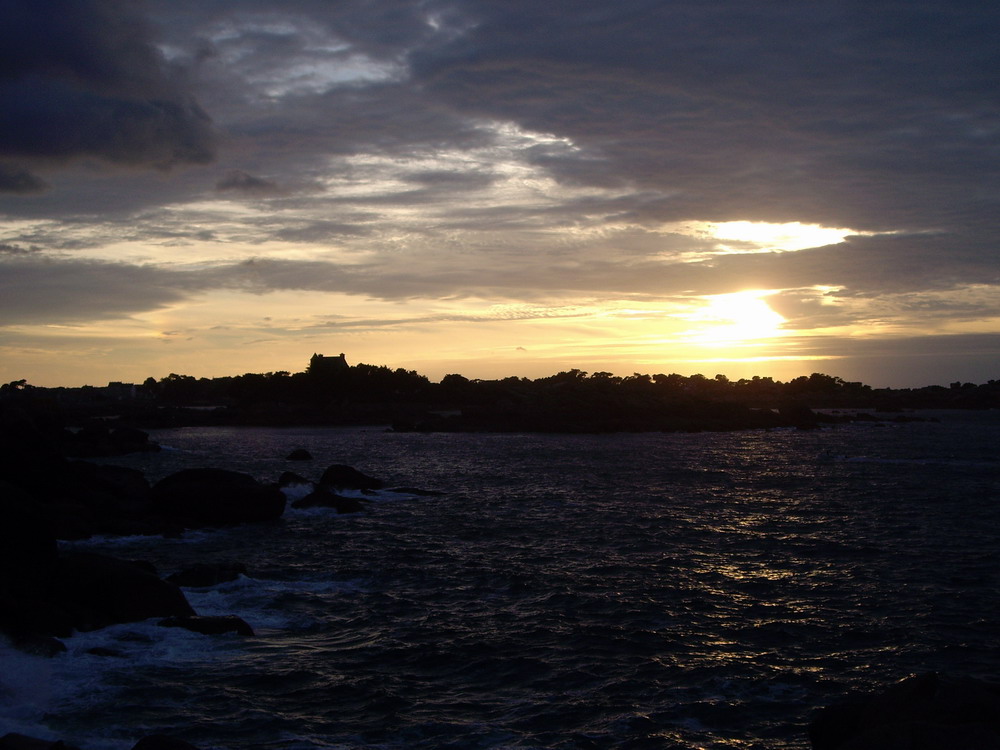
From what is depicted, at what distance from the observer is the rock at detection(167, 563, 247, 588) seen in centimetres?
2277

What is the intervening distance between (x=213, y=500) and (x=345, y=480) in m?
10.7

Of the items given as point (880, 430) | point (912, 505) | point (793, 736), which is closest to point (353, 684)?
point (793, 736)

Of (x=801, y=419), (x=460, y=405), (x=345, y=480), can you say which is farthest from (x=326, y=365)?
(x=345, y=480)

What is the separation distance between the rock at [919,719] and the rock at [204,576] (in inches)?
670

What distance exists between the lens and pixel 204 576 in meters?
23.0

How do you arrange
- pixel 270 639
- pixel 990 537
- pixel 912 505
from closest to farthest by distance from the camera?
pixel 270 639, pixel 990 537, pixel 912 505

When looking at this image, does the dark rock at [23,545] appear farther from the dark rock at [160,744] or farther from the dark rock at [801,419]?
the dark rock at [801,419]

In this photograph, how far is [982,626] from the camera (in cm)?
1886

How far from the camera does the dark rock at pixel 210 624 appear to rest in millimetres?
18094

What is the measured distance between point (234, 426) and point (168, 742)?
130823 millimetres

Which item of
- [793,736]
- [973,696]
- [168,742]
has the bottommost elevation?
[793,736]

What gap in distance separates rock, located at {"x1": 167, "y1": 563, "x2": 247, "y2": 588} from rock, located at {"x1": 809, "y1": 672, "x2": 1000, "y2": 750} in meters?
17.0

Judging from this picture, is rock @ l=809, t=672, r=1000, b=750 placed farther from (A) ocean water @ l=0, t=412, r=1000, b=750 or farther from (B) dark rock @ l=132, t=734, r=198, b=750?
(B) dark rock @ l=132, t=734, r=198, b=750

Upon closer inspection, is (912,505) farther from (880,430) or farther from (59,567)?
Answer: (880,430)
